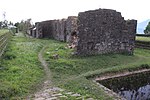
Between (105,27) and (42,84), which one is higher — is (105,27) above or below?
above

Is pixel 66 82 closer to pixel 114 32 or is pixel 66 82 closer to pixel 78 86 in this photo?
pixel 78 86

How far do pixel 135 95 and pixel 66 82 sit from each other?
3.36 meters

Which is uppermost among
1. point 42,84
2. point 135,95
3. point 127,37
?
point 127,37

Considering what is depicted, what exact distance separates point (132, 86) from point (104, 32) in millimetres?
5979

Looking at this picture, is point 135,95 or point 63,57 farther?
point 63,57

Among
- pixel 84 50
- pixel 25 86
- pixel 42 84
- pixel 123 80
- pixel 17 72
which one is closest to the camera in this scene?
pixel 25 86

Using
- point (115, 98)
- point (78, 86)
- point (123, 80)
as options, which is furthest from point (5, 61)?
point (115, 98)

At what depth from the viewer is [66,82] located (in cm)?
1104

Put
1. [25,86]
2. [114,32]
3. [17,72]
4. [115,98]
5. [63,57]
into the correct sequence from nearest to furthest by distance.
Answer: [115,98]
[25,86]
[17,72]
[63,57]
[114,32]

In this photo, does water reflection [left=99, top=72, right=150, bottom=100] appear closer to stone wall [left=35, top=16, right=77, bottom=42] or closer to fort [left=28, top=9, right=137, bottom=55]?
fort [left=28, top=9, right=137, bottom=55]

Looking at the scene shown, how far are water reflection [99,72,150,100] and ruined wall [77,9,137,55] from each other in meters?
4.53

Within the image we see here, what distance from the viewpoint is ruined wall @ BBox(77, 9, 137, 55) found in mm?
17328

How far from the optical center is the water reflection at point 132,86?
1188cm

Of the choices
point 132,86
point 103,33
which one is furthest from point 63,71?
point 103,33
